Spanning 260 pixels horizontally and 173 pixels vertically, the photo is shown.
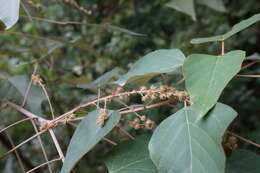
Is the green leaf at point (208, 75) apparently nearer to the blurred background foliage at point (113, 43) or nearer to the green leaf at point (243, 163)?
the green leaf at point (243, 163)

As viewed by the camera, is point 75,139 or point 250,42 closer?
point 75,139

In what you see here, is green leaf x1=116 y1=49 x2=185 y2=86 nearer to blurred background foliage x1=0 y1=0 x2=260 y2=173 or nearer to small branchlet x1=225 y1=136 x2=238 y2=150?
small branchlet x1=225 y1=136 x2=238 y2=150

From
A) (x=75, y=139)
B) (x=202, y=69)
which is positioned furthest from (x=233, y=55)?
(x=75, y=139)

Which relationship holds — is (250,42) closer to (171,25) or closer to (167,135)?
(171,25)

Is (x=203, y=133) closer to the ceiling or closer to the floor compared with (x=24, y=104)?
closer to the ceiling

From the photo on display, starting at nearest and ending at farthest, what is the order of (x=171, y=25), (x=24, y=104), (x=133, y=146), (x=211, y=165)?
(x=211, y=165)
(x=133, y=146)
(x=24, y=104)
(x=171, y=25)

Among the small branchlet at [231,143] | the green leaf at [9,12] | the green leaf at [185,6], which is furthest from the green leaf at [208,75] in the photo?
the green leaf at [185,6]
